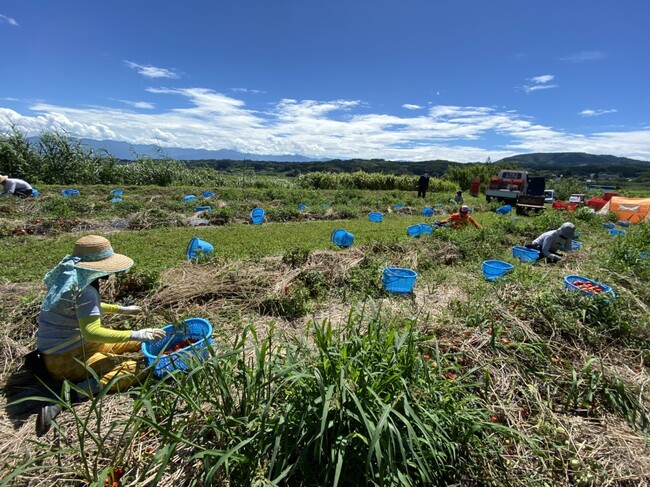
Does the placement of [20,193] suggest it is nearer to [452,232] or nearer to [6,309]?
[6,309]

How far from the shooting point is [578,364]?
2.72m

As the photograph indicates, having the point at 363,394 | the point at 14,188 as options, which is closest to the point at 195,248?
the point at 363,394

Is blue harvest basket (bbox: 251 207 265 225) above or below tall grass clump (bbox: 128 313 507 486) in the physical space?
below

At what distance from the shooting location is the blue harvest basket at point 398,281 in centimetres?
447

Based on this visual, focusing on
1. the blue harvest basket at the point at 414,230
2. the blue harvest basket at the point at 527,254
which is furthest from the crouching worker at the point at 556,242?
the blue harvest basket at the point at 414,230

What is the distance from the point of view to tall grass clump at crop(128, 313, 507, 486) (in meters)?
1.63

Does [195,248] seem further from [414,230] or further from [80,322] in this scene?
[414,230]

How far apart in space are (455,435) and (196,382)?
1.52 m

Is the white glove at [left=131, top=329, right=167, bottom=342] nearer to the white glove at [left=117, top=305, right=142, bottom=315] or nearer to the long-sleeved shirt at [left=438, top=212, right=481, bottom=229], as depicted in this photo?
the white glove at [left=117, top=305, right=142, bottom=315]

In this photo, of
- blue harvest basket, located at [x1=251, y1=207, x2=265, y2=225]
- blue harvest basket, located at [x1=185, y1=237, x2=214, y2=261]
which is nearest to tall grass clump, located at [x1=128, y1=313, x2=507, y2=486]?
blue harvest basket, located at [x1=185, y1=237, x2=214, y2=261]

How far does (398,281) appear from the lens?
451 cm

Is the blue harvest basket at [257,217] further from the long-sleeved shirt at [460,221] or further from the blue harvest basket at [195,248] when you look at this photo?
the long-sleeved shirt at [460,221]

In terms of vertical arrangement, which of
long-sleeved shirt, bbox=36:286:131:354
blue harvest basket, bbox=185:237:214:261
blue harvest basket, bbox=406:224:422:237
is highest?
long-sleeved shirt, bbox=36:286:131:354

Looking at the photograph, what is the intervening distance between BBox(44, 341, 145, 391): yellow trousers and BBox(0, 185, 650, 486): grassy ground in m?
0.19
